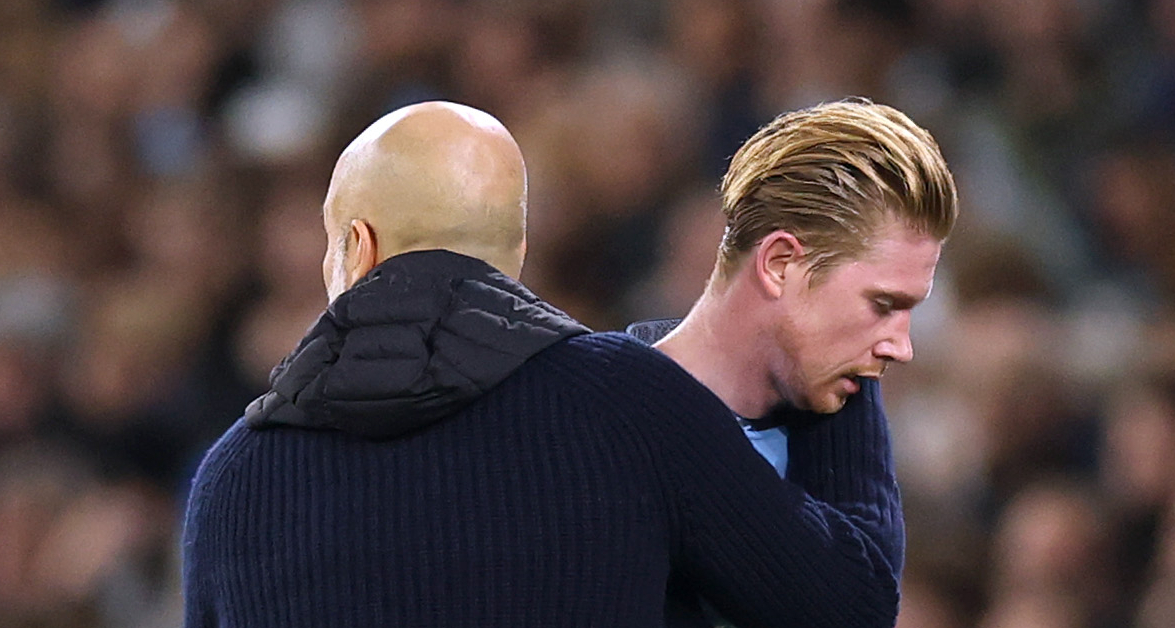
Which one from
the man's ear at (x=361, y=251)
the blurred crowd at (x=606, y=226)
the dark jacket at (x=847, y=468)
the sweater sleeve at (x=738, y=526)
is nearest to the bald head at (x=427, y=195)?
the man's ear at (x=361, y=251)

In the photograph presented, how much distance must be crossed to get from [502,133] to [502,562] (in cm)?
40

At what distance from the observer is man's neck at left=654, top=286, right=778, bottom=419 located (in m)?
1.80

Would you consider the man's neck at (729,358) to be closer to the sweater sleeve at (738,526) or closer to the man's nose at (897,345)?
the man's nose at (897,345)

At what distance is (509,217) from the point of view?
1.66 meters

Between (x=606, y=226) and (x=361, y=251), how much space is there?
2.21 metres

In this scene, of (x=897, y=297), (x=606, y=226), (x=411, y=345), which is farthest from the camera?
(x=606, y=226)

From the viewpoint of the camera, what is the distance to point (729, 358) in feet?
5.93

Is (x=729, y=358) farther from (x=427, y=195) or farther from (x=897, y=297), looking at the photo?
(x=427, y=195)

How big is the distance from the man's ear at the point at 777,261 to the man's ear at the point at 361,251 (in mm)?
362

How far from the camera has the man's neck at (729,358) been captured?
1.80m

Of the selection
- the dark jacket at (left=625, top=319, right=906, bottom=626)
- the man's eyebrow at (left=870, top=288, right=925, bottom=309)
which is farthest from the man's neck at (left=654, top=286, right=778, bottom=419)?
the man's eyebrow at (left=870, top=288, right=925, bottom=309)

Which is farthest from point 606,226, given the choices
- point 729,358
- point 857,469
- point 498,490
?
point 498,490

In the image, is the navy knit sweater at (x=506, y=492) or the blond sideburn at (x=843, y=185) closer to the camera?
the navy knit sweater at (x=506, y=492)

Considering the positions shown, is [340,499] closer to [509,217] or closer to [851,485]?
[509,217]
